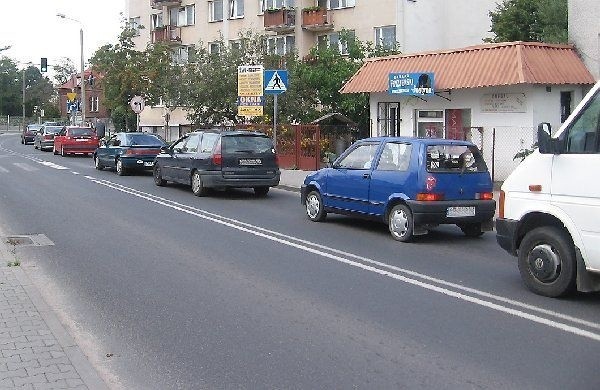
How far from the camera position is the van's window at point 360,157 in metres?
13.0

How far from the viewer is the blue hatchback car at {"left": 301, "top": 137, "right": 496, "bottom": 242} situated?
1192 centimetres

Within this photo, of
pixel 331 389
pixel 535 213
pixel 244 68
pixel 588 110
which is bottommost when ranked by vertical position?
pixel 331 389

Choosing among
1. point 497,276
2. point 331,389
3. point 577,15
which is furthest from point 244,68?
point 331,389

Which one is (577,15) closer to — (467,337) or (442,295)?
(442,295)

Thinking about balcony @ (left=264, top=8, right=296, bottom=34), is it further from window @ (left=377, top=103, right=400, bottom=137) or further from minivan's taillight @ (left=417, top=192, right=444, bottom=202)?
minivan's taillight @ (left=417, top=192, right=444, bottom=202)

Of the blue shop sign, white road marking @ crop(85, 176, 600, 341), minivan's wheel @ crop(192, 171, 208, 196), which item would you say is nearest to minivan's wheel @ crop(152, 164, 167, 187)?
minivan's wheel @ crop(192, 171, 208, 196)

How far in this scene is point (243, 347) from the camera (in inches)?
249

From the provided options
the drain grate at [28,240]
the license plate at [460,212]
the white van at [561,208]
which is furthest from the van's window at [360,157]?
the drain grate at [28,240]

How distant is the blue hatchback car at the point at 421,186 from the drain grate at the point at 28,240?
197 inches

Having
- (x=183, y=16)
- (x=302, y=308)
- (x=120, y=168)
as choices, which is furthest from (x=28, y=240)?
(x=183, y=16)

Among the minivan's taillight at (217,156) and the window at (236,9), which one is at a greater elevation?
the window at (236,9)

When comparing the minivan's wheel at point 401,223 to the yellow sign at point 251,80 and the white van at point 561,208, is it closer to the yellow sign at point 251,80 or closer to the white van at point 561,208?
the white van at point 561,208

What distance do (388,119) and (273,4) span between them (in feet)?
79.2

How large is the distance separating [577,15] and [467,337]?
62.3 feet
